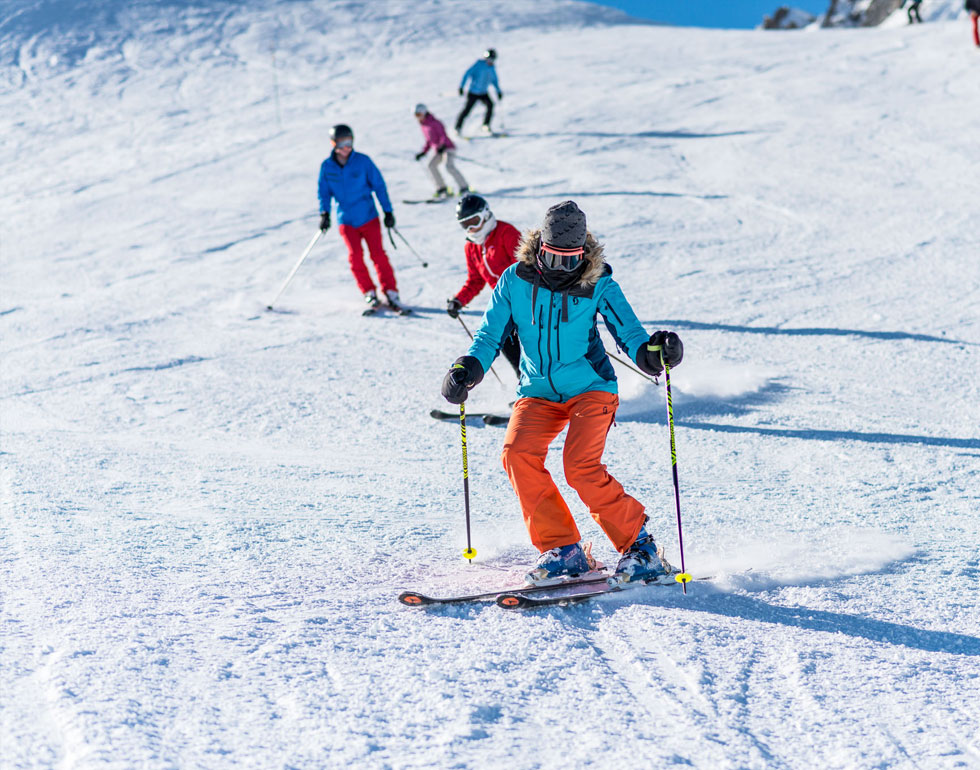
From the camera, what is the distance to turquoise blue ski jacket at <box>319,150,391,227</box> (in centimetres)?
835

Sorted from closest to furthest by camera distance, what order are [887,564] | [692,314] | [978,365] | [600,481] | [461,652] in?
[461,652] → [600,481] → [887,564] → [978,365] → [692,314]

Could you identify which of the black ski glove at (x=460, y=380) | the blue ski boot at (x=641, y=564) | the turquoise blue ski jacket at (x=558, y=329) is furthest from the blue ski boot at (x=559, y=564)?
the black ski glove at (x=460, y=380)

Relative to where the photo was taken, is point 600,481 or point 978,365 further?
point 978,365

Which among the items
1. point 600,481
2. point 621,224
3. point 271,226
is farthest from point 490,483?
point 271,226

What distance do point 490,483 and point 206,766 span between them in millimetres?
2765

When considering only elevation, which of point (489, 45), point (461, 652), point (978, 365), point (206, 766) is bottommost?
point (978, 365)

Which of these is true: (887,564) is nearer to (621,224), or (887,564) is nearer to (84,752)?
(84,752)

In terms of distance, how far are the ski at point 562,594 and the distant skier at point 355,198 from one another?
5354 mm

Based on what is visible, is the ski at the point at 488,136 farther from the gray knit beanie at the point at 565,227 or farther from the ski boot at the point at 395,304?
the gray knit beanie at the point at 565,227

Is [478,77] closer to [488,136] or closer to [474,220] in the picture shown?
[488,136]

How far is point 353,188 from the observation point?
27.6ft

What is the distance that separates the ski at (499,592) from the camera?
3529 millimetres

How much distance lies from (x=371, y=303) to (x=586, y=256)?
5.52 meters

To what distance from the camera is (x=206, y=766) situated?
2471 mm
